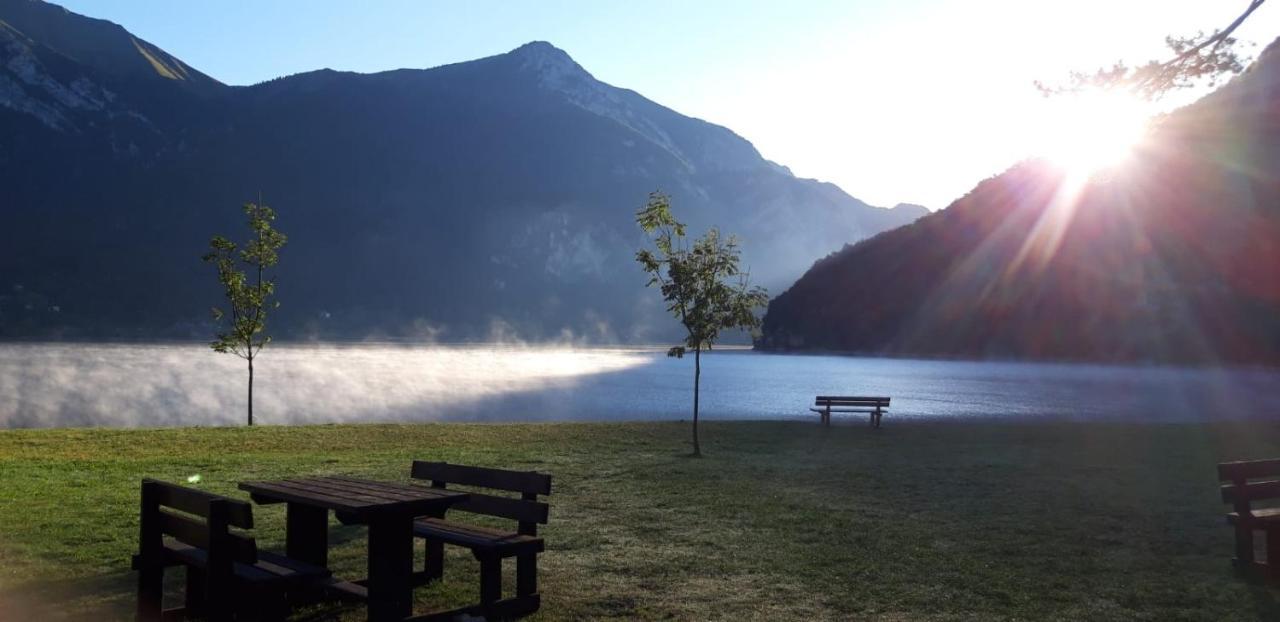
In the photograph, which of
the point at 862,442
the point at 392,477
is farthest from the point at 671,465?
the point at 862,442

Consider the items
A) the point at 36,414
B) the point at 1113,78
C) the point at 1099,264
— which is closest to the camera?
the point at 1113,78

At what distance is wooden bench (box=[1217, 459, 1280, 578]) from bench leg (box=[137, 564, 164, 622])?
29.1 feet

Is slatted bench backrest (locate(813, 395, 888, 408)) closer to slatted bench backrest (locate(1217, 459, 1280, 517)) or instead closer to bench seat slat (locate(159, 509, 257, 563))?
slatted bench backrest (locate(1217, 459, 1280, 517))

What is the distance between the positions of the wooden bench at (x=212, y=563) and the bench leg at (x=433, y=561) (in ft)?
4.33

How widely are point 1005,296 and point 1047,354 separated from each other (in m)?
11.0

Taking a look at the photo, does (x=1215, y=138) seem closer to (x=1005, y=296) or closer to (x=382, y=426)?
(x=1005, y=296)

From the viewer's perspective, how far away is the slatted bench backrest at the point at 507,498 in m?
7.25

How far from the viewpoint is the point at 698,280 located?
67.4 feet

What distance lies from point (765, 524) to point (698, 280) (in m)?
9.79

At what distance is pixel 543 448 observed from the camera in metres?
20.2

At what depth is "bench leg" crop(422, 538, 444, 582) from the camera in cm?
816

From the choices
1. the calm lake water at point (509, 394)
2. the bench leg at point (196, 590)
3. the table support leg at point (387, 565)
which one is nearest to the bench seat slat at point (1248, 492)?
the table support leg at point (387, 565)

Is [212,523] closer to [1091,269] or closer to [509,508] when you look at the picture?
[509,508]

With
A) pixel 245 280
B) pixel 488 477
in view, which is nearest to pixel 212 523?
pixel 488 477
